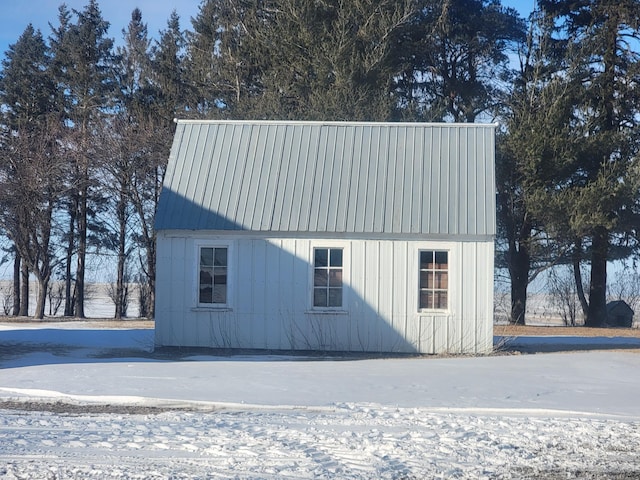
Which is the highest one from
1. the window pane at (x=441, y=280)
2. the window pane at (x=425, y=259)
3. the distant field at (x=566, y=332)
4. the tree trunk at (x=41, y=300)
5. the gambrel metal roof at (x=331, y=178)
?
the gambrel metal roof at (x=331, y=178)

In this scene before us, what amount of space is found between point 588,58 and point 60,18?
87.5ft

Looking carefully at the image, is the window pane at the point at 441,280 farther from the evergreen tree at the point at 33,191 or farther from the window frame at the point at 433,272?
the evergreen tree at the point at 33,191

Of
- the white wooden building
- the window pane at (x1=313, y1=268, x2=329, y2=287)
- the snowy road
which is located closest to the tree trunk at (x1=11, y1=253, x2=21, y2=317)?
the white wooden building

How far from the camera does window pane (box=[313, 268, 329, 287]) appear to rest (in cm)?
1805

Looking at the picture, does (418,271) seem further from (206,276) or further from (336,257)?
(206,276)

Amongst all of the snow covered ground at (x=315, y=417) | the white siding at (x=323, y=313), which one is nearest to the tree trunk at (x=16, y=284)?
the white siding at (x=323, y=313)

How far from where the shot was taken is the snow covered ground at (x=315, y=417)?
7.32 meters

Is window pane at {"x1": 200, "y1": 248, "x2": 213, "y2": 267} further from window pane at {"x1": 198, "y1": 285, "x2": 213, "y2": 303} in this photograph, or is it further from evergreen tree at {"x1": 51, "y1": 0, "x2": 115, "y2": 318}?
evergreen tree at {"x1": 51, "y1": 0, "x2": 115, "y2": 318}

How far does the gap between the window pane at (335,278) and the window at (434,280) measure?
1809 millimetres

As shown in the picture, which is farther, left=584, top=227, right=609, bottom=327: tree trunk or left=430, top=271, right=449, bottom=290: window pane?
left=584, top=227, right=609, bottom=327: tree trunk

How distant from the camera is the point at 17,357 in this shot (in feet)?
53.3

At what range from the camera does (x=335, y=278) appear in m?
18.0

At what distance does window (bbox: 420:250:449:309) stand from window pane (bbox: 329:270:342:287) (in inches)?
71.2

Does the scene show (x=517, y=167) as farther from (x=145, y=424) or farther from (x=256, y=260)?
(x=145, y=424)
